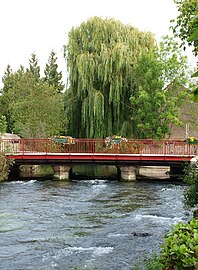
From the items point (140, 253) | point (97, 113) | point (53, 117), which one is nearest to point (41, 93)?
point (53, 117)

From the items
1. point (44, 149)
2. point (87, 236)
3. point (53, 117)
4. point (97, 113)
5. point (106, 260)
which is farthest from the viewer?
point (53, 117)

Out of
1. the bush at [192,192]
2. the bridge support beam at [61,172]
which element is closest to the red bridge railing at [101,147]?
the bridge support beam at [61,172]

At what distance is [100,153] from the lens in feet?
78.8

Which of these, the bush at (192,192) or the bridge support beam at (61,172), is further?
the bridge support beam at (61,172)

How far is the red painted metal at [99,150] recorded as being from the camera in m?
23.5

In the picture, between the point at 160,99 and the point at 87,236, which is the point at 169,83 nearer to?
the point at 160,99

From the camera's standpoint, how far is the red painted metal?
23453 millimetres

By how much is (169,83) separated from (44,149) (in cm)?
1107

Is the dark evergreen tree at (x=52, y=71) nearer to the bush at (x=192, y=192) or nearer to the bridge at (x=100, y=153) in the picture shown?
the bridge at (x=100, y=153)

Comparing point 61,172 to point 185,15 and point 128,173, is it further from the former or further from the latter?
point 185,15

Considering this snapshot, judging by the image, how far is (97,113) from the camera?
27.0 m

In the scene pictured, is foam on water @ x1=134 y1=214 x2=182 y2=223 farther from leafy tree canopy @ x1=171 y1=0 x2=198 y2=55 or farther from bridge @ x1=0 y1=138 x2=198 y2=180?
bridge @ x1=0 y1=138 x2=198 y2=180

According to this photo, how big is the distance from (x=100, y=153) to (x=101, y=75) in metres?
6.05

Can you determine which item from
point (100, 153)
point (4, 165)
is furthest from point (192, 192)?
point (4, 165)
